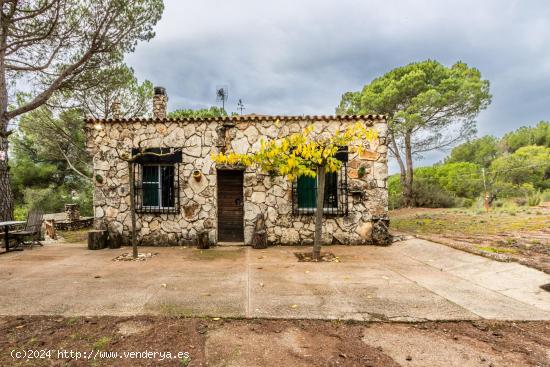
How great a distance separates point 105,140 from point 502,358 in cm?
943

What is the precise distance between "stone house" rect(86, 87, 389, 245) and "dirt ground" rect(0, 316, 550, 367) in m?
4.75

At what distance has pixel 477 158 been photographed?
2870 cm

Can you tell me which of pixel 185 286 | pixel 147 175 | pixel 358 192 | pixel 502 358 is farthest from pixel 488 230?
pixel 147 175

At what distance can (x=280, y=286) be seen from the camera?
4.64 meters

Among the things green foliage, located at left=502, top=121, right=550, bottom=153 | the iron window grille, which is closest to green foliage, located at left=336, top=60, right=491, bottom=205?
the iron window grille

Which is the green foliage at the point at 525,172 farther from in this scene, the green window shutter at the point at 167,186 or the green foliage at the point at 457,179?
the green window shutter at the point at 167,186

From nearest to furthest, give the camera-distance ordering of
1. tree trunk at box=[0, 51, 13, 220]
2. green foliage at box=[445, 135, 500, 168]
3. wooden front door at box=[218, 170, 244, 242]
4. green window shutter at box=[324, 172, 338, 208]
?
green window shutter at box=[324, 172, 338, 208] < wooden front door at box=[218, 170, 244, 242] < tree trunk at box=[0, 51, 13, 220] < green foliage at box=[445, 135, 500, 168]

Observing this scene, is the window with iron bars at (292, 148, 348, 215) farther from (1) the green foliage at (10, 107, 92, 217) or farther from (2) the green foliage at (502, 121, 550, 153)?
Answer: (2) the green foliage at (502, 121, 550, 153)

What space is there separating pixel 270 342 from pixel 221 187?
227 inches

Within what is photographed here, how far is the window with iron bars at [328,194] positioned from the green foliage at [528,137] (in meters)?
33.9

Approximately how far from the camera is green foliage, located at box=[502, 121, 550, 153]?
100 ft

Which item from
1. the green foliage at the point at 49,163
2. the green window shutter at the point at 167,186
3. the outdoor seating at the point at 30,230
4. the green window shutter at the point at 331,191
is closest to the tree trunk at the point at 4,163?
the outdoor seating at the point at 30,230

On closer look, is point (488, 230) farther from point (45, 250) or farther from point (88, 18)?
point (88, 18)

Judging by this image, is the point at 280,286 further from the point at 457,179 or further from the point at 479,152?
the point at 479,152
